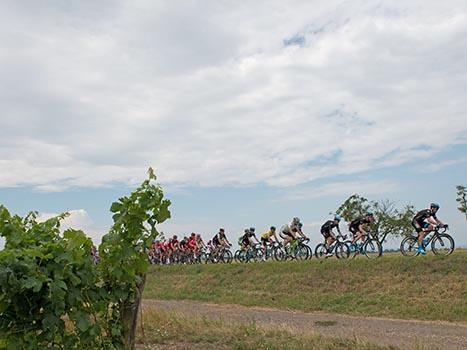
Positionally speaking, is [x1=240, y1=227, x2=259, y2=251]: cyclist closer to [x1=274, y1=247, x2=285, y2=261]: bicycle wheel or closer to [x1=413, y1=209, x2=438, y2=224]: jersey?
[x1=274, y1=247, x2=285, y2=261]: bicycle wheel

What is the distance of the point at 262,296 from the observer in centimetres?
2136

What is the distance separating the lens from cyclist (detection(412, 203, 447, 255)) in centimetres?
1934

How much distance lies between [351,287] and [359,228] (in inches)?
140

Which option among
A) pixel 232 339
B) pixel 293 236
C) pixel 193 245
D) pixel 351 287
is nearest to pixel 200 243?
pixel 193 245

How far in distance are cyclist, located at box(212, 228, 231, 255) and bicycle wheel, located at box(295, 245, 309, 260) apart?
6.45m

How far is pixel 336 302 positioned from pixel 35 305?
15347mm

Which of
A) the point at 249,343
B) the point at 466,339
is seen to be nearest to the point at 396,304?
the point at 466,339

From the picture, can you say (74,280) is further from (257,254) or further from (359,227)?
(257,254)

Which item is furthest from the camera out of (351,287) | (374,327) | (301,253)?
(301,253)

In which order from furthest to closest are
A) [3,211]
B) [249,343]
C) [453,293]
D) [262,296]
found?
[262,296]
[453,293]
[249,343]
[3,211]

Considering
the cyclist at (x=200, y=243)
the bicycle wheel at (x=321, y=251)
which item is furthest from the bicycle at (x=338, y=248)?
the cyclist at (x=200, y=243)

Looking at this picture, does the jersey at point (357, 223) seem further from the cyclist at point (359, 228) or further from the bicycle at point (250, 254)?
the bicycle at point (250, 254)

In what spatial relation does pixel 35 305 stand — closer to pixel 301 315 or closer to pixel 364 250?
pixel 301 315

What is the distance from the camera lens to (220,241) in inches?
1255
